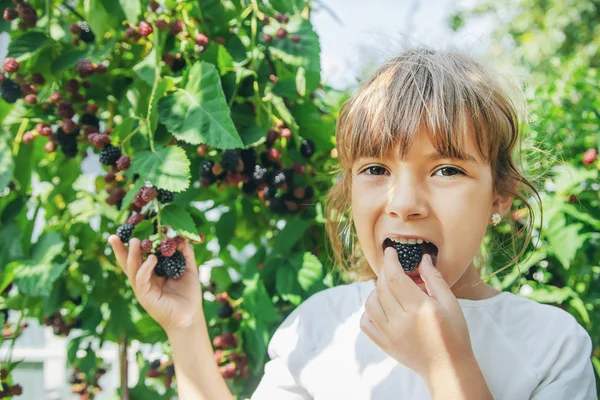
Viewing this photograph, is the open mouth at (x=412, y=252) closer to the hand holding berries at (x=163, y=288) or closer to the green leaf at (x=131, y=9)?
the hand holding berries at (x=163, y=288)

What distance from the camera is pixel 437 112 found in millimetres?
850

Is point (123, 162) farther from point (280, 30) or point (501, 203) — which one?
point (501, 203)

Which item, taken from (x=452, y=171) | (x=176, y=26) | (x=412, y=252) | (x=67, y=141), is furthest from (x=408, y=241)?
(x=67, y=141)

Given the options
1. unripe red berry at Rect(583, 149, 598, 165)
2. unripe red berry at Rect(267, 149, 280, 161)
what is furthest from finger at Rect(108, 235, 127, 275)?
unripe red berry at Rect(583, 149, 598, 165)

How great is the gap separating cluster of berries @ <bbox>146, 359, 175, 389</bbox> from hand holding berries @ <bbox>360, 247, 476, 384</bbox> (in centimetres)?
63

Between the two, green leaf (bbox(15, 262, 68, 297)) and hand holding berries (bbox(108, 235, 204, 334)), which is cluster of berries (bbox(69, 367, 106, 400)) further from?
hand holding berries (bbox(108, 235, 204, 334))

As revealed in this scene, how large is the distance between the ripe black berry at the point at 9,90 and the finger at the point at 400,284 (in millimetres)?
805

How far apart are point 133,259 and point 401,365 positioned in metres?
0.48

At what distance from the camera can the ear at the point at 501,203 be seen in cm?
98

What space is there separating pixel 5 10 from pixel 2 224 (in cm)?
43

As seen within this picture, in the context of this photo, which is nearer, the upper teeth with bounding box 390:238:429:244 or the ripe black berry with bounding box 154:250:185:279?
the upper teeth with bounding box 390:238:429:244

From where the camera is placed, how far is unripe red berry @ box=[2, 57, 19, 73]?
1108mm

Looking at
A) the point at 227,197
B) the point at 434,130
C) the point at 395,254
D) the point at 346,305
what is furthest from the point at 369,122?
the point at 227,197

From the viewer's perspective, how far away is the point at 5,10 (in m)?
1.15
